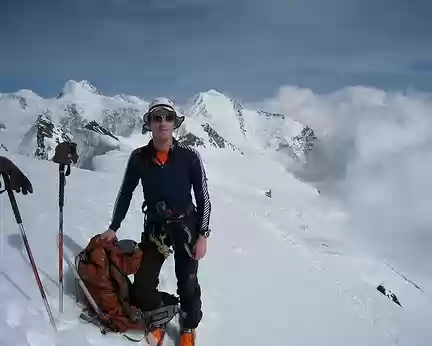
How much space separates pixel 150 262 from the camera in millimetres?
6887

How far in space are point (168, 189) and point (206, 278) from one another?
15.9ft

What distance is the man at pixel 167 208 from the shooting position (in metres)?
6.57

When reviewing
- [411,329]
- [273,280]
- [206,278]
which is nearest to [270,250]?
[273,280]

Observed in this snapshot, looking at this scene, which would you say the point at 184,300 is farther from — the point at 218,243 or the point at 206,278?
the point at 218,243

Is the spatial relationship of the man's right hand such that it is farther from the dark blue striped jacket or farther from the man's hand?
the man's hand

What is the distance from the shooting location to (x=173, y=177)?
6582mm

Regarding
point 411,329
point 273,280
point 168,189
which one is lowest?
point 411,329

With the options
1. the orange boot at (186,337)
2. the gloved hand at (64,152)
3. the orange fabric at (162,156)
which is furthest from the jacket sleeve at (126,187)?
the orange boot at (186,337)

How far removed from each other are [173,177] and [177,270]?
1.40 meters

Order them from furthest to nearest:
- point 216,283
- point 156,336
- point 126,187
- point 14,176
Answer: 1. point 216,283
2. point 156,336
3. point 126,187
4. point 14,176

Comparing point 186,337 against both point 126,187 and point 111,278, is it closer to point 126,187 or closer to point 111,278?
point 111,278

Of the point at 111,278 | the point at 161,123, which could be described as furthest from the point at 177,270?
the point at 161,123

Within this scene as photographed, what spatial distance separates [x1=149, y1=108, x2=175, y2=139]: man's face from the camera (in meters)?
6.44

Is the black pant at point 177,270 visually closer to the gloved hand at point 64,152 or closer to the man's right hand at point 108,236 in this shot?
the man's right hand at point 108,236
